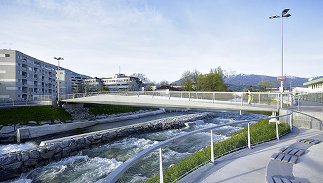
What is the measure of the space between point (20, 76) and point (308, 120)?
62.3 meters

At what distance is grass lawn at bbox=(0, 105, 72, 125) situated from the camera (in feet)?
73.0

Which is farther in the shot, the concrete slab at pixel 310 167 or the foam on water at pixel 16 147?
the foam on water at pixel 16 147

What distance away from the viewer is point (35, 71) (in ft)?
186

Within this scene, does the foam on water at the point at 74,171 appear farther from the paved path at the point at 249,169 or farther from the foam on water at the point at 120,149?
the paved path at the point at 249,169

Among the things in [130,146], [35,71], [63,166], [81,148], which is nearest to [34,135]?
[81,148]

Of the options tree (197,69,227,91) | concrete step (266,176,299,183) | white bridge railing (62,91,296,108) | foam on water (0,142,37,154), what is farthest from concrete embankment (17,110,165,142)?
tree (197,69,227,91)

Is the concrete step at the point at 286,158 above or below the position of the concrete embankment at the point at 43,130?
above

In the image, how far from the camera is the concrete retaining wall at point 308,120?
9028 millimetres

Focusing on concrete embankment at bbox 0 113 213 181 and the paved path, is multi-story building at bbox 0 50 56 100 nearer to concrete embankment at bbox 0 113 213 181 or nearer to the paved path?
concrete embankment at bbox 0 113 213 181

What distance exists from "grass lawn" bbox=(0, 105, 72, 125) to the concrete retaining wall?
28.5 m

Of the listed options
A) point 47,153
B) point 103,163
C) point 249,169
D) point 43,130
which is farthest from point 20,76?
point 249,169

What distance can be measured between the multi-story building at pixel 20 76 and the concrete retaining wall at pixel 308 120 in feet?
159

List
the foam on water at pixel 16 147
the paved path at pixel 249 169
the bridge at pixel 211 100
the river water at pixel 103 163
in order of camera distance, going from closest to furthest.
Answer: the paved path at pixel 249 169 → the river water at pixel 103 163 → the bridge at pixel 211 100 → the foam on water at pixel 16 147

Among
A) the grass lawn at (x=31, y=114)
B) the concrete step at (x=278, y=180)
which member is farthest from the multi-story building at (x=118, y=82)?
the concrete step at (x=278, y=180)
